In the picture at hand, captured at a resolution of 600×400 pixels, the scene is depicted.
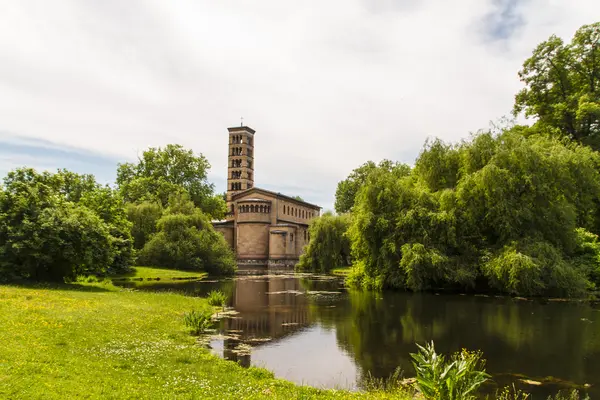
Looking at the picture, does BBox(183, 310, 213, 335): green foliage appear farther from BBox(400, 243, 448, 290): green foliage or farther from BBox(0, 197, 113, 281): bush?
BBox(400, 243, 448, 290): green foliage

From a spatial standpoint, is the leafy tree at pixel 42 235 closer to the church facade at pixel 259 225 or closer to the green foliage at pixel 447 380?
the green foliage at pixel 447 380

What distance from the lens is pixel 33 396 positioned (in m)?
7.79

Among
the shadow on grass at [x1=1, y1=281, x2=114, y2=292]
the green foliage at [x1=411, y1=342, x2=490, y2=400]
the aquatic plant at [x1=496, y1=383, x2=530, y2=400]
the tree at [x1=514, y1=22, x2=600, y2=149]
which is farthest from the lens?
the tree at [x1=514, y1=22, x2=600, y2=149]

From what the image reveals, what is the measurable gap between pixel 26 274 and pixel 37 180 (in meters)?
5.60

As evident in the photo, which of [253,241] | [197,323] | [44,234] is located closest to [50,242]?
[44,234]

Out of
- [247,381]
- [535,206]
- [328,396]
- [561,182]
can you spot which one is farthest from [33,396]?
[561,182]

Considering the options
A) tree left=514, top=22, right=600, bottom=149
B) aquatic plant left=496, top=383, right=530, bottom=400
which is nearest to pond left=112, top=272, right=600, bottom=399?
aquatic plant left=496, top=383, right=530, bottom=400

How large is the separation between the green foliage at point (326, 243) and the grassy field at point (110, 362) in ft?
134

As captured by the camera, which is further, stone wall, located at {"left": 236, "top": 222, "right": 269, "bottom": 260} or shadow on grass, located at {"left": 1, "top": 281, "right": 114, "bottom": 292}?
stone wall, located at {"left": 236, "top": 222, "right": 269, "bottom": 260}

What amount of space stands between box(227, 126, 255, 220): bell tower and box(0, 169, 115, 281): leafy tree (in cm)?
5923

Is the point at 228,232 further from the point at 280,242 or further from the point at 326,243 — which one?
the point at 326,243

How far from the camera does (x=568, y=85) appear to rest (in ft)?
144

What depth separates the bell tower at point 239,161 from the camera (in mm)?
87375

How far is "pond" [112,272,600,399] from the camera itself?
12711 millimetres
